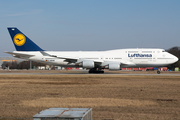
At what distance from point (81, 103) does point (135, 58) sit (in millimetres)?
26294

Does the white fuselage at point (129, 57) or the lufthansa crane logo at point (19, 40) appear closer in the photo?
the white fuselage at point (129, 57)

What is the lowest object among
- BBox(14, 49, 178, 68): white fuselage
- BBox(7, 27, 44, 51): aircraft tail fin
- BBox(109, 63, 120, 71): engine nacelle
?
BBox(109, 63, 120, 71): engine nacelle

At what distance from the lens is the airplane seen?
36094 mm

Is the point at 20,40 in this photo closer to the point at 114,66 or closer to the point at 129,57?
the point at 114,66

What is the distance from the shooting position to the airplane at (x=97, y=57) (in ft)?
118

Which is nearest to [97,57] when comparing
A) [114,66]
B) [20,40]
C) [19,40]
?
[114,66]

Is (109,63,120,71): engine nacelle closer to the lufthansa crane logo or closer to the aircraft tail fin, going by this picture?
the aircraft tail fin

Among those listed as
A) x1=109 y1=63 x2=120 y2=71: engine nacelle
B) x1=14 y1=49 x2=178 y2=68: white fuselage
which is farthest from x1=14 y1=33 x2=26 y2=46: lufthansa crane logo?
x1=109 y1=63 x2=120 y2=71: engine nacelle

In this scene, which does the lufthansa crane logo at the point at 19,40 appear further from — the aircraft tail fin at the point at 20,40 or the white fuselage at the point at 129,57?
the white fuselage at the point at 129,57

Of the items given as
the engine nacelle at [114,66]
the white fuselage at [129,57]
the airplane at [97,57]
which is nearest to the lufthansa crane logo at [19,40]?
the airplane at [97,57]

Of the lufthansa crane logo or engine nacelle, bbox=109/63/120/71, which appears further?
the lufthansa crane logo

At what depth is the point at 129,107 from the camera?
10.5m

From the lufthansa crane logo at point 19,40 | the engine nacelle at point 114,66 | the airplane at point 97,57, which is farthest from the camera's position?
the lufthansa crane logo at point 19,40

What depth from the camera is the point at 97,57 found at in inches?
1490
